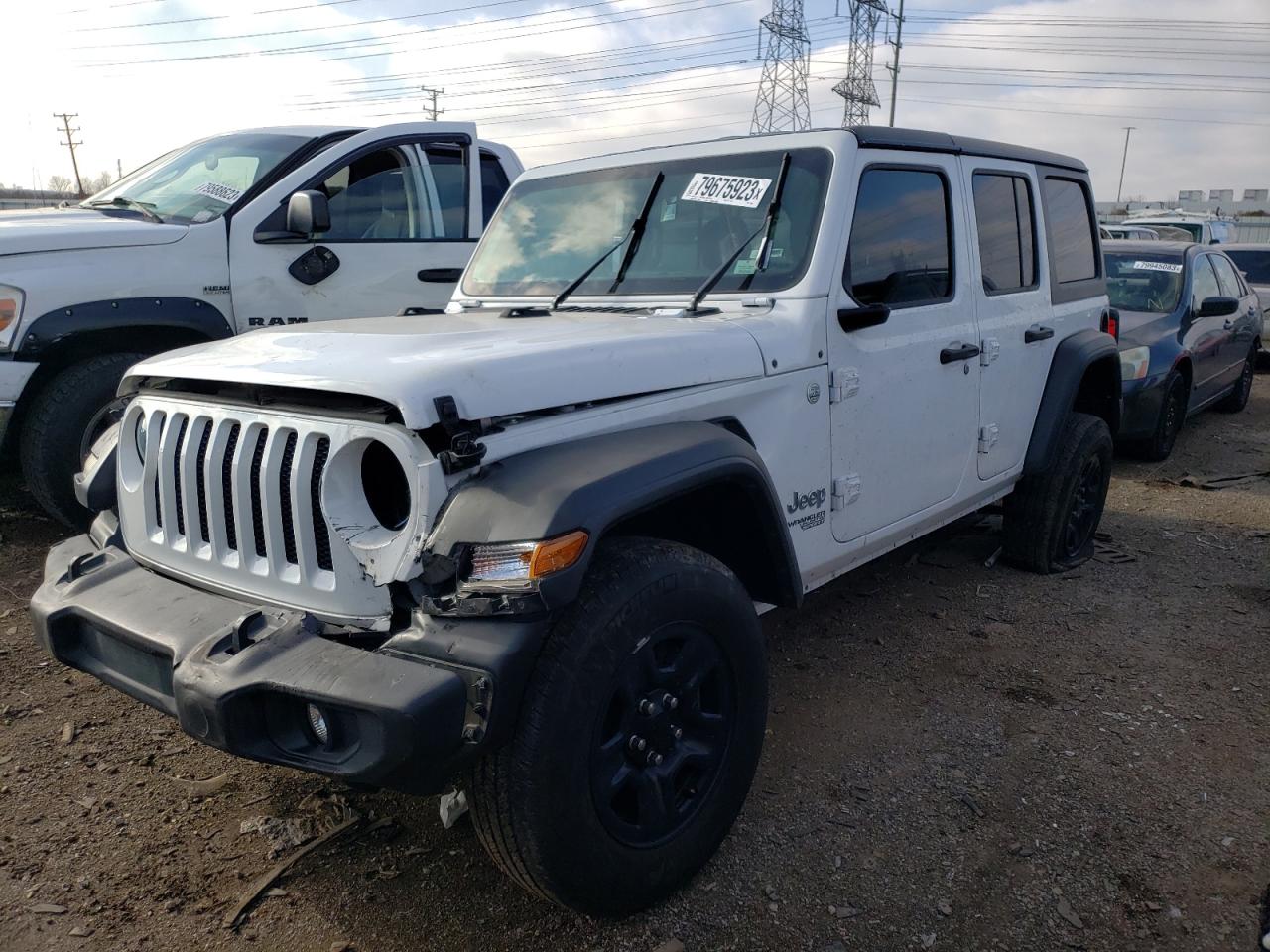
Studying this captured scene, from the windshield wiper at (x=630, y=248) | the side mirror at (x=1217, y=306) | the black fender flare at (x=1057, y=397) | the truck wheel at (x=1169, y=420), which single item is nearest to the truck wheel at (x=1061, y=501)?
the black fender flare at (x=1057, y=397)

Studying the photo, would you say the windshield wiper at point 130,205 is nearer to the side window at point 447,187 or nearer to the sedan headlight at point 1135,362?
the side window at point 447,187

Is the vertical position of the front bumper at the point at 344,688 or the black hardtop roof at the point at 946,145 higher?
the black hardtop roof at the point at 946,145

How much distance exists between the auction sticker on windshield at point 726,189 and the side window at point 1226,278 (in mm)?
7330

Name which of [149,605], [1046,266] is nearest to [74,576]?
[149,605]

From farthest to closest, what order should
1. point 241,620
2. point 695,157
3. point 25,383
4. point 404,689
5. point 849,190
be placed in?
1. point 25,383
2. point 695,157
3. point 849,190
4. point 241,620
5. point 404,689

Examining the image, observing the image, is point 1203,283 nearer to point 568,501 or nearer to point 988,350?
point 988,350

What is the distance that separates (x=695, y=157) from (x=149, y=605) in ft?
7.62

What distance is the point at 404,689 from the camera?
188 centimetres

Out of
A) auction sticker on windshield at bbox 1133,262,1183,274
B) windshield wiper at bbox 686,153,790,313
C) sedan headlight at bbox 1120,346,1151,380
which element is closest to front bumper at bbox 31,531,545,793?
windshield wiper at bbox 686,153,790,313

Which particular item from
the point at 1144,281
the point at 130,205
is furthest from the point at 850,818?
the point at 1144,281

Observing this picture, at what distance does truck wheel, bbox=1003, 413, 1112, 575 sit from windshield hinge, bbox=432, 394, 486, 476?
347 cm

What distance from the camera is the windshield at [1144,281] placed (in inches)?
318

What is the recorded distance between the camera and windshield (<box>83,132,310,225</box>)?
522cm

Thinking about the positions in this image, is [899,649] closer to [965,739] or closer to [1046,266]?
[965,739]
